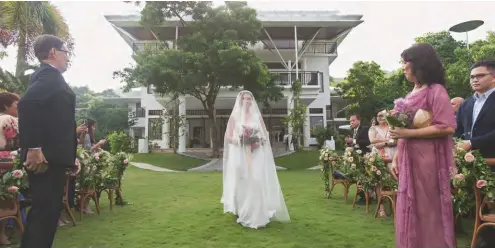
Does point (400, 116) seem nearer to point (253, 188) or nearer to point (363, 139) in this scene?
point (253, 188)

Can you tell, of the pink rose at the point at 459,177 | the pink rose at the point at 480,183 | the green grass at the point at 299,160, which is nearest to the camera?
the pink rose at the point at 480,183

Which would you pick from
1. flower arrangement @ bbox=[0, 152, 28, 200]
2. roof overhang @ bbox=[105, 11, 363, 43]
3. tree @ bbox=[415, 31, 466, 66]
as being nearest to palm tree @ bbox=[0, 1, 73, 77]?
roof overhang @ bbox=[105, 11, 363, 43]

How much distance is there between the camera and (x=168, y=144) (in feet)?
71.4

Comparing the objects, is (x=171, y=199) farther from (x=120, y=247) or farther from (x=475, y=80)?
(x=475, y=80)

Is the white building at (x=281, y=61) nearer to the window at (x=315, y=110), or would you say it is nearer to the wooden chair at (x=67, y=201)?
the window at (x=315, y=110)

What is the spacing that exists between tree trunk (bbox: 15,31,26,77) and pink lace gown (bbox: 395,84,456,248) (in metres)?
12.1

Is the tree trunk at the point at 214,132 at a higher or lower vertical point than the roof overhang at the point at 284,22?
lower

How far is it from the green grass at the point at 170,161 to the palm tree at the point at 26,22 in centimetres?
721

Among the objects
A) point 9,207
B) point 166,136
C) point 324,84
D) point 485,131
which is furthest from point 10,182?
point 324,84

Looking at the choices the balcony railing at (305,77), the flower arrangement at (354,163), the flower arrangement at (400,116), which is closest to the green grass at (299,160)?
the balcony railing at (305,77)

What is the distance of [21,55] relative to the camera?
11945mm

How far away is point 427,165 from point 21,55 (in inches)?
510

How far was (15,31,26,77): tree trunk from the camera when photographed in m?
11.6

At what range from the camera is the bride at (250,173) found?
17.1ft
